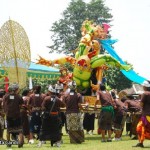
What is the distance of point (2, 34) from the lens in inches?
755

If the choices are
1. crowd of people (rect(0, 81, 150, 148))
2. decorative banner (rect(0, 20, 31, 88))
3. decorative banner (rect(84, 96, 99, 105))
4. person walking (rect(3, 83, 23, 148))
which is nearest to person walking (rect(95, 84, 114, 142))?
crowd of people (rect(0, 81, 150, 148))

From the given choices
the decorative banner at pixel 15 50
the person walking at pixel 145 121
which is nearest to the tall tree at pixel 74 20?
the decorative banner at pixel 15 50

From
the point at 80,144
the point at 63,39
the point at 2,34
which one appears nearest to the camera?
the point at 80,144

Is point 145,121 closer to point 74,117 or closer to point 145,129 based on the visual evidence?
point 145,129

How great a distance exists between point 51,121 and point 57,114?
0.27 meters

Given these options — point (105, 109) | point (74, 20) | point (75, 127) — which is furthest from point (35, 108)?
point (74, 20)

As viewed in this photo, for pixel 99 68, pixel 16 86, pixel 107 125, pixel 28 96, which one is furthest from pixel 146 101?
pixel 99 68

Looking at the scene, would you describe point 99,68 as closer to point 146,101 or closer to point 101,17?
point 146,101

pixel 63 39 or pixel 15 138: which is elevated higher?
pixel 63 39

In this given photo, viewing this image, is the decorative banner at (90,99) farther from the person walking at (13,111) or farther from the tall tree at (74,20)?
the tall tree at (74,20)

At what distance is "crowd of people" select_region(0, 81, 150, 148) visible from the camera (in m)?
13.7

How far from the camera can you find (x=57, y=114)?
47.2 feet

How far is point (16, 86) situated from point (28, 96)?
9.11 ft

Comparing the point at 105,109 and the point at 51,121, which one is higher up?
the point at 105,109
